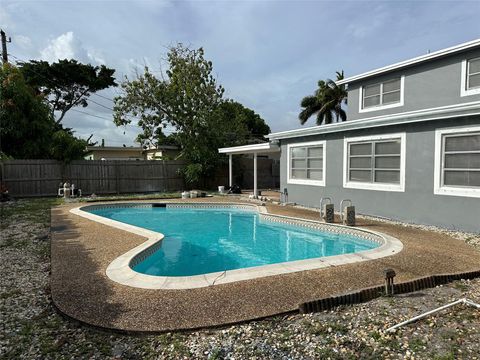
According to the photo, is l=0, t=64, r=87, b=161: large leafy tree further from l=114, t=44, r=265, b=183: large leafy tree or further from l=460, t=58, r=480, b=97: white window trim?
l=460, t=58, r=480, b=97: white window trim

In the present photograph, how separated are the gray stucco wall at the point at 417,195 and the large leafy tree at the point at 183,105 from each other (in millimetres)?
11584

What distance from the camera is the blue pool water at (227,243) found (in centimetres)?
723

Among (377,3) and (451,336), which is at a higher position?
(377,3)

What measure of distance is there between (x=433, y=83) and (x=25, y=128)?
19754 mm

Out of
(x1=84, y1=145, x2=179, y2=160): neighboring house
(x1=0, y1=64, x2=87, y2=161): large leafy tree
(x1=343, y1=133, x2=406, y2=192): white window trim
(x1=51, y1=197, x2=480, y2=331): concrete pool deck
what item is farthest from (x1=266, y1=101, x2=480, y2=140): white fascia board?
(x1=84, y1=145, x2=179, y2=160): neighboring house

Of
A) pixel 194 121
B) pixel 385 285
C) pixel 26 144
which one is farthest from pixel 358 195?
pixel 26 144

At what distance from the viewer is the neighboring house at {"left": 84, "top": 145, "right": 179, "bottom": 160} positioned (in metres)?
27.3

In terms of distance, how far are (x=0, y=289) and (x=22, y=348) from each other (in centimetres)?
200

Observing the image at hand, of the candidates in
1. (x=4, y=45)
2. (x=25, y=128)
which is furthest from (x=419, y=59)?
(x=4, y=45)

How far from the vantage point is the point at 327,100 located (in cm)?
3447

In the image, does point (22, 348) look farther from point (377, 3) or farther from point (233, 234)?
point (377, 3)

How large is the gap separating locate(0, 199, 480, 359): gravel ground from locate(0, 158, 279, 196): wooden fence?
605 inches

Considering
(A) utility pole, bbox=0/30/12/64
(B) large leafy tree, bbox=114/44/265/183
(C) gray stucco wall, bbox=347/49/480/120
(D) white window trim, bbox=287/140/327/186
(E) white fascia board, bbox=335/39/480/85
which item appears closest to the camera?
(E) white fascia board, bbox=335/39/480/85

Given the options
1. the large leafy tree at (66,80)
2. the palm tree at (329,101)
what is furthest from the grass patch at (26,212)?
the palm tree at (329,101)
